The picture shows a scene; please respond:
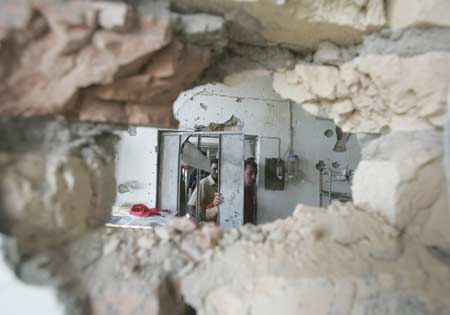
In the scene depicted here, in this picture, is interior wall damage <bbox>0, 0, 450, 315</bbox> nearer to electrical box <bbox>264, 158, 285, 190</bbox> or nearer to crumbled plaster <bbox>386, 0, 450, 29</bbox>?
crumbled plaster <bbox>386, 0, 450, 29</bbox>

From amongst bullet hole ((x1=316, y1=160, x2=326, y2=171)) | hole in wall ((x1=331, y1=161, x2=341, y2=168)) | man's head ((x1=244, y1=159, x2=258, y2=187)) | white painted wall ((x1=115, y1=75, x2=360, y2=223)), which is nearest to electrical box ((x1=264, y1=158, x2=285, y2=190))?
white painted wall ((x1=115, y1=75, x2=360, y2=223))

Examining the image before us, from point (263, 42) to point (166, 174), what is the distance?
2384 mm

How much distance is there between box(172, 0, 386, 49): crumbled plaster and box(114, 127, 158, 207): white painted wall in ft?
7.88

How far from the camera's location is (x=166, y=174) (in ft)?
11.0

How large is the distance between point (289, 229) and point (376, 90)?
1.74ft

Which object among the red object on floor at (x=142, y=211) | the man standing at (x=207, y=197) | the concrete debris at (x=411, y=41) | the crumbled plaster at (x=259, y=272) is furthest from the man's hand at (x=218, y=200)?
the concrete debris at (x=411, y=41)

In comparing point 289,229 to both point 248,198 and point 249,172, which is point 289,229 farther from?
point 248,198

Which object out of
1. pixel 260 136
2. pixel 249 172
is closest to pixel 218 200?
pixel 249 172

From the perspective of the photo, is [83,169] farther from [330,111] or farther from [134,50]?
[330,111]

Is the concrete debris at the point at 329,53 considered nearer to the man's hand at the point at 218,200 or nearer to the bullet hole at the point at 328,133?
the man's hand at the point at 218,200

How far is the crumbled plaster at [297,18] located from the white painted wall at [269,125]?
2363 millimetres

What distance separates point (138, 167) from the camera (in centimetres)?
335

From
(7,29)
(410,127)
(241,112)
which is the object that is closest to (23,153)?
(7,29)

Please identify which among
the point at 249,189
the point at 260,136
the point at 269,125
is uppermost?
the point at 269,125
